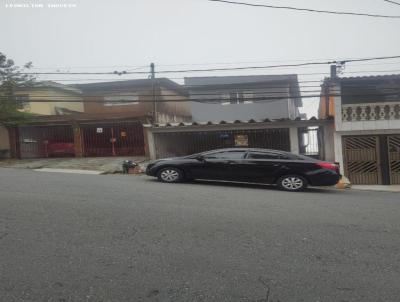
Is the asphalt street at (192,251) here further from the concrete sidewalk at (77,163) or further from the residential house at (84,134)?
the residential house at (84,134)

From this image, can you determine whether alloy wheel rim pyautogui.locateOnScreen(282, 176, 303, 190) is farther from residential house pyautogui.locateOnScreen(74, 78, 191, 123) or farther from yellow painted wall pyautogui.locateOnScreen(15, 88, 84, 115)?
yellow painted wall pyautogui.locateOnScreen(15, 88, 84, 115)

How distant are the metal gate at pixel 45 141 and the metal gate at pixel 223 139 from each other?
16.7 ft

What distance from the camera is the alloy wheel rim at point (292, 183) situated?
10602 mm

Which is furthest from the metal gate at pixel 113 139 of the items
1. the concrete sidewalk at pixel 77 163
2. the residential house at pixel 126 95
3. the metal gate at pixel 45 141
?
the residential house at pixel 126 95

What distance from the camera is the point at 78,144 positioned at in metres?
18.5

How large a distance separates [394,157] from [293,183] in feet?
23.6

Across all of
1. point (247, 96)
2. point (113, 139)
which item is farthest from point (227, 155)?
point (247, 96)

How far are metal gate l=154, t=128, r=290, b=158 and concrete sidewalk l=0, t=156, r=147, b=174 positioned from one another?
150 centimetres

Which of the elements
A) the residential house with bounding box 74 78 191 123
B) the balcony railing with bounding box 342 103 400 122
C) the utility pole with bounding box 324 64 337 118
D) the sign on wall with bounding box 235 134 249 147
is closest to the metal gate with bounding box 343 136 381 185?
the balcony railing with bounding box 342 103 400 122

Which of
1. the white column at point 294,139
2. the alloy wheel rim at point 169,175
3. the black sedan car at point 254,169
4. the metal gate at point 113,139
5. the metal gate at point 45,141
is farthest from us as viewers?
the metal gate at point 45,141

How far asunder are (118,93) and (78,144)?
246 inches

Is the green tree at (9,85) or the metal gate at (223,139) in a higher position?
the green tree at (9,85)

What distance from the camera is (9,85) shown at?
1795 cm

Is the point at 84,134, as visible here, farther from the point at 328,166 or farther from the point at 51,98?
the point at 328,166
